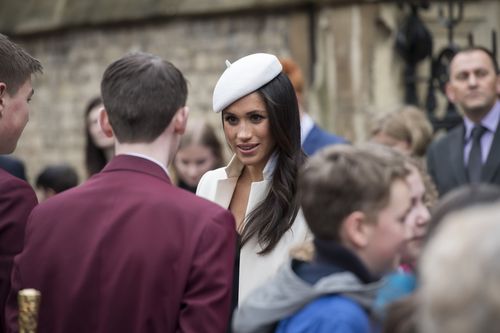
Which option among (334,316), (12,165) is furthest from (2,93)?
(12,165)

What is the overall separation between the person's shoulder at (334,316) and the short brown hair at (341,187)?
0.61 ft

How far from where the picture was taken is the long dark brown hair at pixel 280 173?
4.28 metres

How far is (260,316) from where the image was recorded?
2990 millimetres

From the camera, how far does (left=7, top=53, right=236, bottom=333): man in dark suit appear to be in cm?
339

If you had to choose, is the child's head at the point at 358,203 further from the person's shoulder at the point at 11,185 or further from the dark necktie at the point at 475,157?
the dark necktie at the point at 475,157

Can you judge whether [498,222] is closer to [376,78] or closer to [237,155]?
[237,155]

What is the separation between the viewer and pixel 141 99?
11.6 ft

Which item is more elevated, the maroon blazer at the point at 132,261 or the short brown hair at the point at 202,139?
the maroon blazer at the point at 132,261

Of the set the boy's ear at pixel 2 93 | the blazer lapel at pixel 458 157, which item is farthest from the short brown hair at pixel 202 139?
the boy's ear at pixel 2 93

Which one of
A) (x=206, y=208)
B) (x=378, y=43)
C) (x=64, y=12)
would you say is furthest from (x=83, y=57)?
(x=206, y=208)

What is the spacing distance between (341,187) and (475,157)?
447 centimetres

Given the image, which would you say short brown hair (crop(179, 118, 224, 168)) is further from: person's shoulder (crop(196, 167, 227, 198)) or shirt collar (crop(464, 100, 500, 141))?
person's shoulder (crop(196, 167, 227, 198))

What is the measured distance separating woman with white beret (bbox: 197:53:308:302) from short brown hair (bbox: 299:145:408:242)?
4.23ft

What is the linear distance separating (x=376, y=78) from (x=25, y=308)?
994 cm
